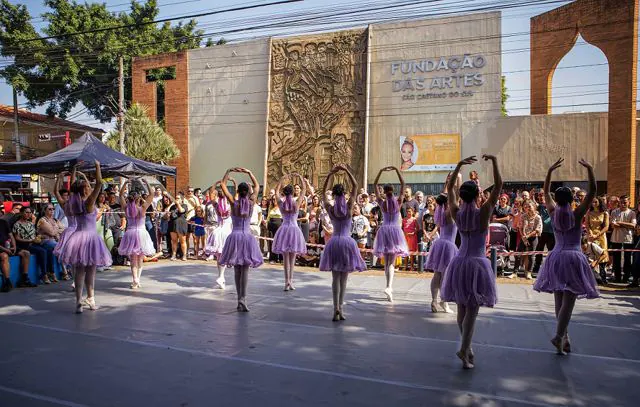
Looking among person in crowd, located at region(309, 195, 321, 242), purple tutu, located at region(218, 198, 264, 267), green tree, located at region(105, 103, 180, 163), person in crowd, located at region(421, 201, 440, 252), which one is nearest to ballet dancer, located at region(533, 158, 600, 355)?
purple tutu, located at region(218, 198, 264, 267)

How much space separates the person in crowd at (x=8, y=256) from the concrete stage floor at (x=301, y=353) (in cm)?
56

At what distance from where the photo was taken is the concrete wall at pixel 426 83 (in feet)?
81.6

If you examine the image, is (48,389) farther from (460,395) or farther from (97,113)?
(97,113)

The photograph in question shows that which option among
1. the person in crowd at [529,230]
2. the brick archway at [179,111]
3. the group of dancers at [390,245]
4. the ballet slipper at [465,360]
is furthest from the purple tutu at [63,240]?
the brick archway at [179,111]

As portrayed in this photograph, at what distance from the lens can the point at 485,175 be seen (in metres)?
25.4

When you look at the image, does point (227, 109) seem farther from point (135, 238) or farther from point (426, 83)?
point (135, 238)

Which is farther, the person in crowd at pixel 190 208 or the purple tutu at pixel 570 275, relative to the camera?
the person in crowd at pixel 190 208

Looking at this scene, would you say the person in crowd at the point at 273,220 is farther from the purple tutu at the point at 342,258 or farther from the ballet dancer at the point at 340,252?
the purple tutu at the point at 342,258

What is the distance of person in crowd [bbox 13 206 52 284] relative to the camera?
469 inches

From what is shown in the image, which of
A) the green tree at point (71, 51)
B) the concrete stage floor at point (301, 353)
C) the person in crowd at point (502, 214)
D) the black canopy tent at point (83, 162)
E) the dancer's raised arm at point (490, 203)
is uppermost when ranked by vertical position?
the green tree at point (71, 51)

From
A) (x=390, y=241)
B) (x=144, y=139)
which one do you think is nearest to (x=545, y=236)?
(x=390, y=241)

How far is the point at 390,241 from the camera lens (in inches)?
393

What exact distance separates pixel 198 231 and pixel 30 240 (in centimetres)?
578

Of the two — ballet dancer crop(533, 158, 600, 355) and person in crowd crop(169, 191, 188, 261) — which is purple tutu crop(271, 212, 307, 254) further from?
person in crowd crop(169, 191, 188, 261)
